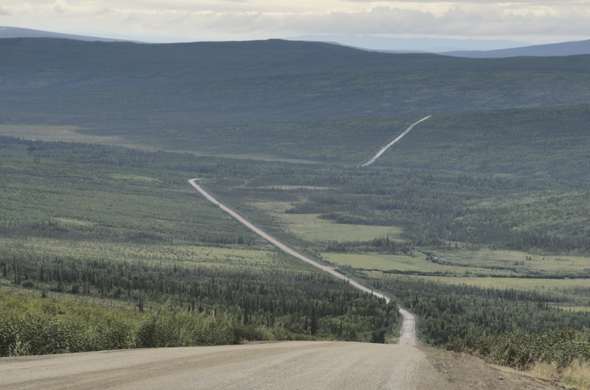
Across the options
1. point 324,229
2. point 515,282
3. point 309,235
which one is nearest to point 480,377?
point 515,282

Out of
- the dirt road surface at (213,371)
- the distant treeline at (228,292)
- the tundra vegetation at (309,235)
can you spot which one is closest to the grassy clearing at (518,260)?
the tundra vegetation at (309,235)

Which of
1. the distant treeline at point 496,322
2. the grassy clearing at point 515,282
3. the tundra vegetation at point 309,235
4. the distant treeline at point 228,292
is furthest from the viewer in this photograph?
the grassy clearing at point 515,282

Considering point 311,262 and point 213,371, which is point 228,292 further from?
point 213,371

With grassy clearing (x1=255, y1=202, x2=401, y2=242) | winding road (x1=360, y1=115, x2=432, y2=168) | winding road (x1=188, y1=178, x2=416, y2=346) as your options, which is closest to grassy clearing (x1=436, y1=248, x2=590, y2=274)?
grassy clearing (x1=255, y1=202, x2=401, y2=242)

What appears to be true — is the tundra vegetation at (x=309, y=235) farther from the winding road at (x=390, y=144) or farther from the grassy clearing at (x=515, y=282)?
the winding road at (x=390, y=144)

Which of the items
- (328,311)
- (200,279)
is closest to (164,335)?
(328,311)

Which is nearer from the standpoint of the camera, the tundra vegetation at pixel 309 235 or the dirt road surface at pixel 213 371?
the dirt road surface at pixel 213 371
